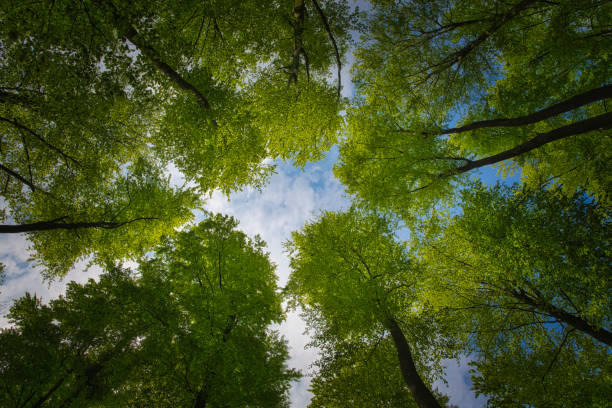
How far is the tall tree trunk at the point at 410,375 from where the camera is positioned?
18.6ft

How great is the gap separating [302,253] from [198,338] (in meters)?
6.09

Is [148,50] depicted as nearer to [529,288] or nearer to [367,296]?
[367,296]

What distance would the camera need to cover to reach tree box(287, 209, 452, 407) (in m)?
7.50

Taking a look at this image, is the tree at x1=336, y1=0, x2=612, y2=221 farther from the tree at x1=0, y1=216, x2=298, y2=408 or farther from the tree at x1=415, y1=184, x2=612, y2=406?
the tree at x1=0, y1=216, x2=298, y2=408

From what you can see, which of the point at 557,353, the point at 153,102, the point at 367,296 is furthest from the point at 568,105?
the point at 153,102

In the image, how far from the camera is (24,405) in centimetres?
578

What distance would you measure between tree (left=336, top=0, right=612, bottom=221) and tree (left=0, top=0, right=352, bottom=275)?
5.90 feet

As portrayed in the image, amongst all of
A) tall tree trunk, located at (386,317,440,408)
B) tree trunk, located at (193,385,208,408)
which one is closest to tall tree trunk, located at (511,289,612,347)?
tall tree trunk, located at (386,317,440,408)

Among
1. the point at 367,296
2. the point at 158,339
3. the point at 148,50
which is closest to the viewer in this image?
the point at 148,50

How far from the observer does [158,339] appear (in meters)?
5.43

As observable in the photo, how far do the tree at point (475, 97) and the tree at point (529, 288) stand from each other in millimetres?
1197

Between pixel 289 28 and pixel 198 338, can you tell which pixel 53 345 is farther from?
pixel 289 28

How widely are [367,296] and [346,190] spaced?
14.3ft

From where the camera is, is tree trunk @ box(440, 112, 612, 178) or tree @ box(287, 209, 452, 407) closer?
tree trunk @ box(440, 112, 612, 178)
